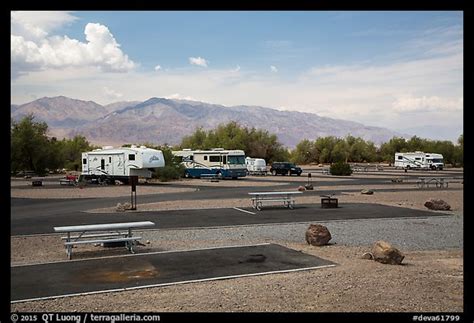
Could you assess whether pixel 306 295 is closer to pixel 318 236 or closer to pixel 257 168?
pixel 318 236

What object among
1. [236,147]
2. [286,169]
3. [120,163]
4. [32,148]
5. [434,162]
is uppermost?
[236,147]

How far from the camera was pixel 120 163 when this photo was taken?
97.1 ft

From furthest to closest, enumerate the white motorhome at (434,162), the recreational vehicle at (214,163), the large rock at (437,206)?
1. the white motorhome at (434,162)
2. the recreational vehicle at (214,163)
3. the large rock at (437,206)

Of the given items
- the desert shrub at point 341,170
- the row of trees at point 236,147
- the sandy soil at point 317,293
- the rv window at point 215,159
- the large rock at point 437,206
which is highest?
the row of trees at point 236,147

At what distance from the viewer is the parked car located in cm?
4284

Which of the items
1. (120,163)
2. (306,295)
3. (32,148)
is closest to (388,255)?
(306,295)

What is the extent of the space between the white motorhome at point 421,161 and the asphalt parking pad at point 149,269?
166 feet

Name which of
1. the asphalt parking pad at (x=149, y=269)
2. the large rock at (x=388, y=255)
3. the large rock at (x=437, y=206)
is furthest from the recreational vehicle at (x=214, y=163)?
the large rock at (x=388, y=255)

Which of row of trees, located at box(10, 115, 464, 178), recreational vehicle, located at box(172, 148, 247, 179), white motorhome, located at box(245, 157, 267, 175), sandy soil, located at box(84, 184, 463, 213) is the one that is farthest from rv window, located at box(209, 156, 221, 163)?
sandy soil, located at box(84, 184, 463, 213)

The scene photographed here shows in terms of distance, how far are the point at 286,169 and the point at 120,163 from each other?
18532 mm

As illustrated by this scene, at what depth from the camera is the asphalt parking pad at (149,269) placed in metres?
6.08

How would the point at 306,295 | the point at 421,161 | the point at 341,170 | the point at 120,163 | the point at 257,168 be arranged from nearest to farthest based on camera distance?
1. the point at 306,295
2. the point at 120,163
3. the point at 341,170
4. the point at 257,168
5. the point at 421,161

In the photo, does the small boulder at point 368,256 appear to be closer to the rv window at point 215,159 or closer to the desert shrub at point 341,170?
the rv window at point 215,159

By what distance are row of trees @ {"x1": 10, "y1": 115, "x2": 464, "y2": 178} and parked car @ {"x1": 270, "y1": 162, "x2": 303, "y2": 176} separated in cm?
1048
